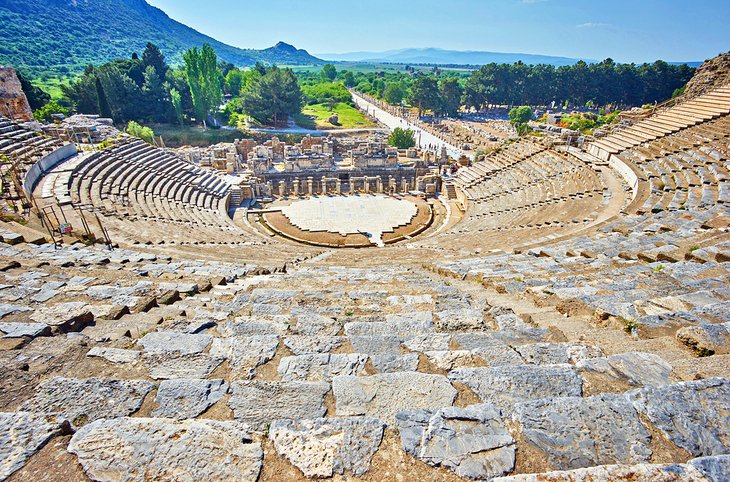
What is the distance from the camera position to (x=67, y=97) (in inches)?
1997

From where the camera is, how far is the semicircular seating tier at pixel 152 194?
17.0 metres

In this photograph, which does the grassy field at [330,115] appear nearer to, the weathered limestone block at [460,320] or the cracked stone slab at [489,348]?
the weathered limestone block at [460,320]

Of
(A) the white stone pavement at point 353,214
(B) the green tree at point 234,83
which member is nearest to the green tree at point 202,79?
(A) the white stone pavement at point 353,214

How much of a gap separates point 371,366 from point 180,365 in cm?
208

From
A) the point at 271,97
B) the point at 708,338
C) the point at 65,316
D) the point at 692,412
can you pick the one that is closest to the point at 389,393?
the point at 692,412

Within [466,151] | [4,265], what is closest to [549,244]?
[4,265]

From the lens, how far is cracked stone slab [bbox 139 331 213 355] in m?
4.22

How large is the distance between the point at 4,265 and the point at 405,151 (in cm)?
3663

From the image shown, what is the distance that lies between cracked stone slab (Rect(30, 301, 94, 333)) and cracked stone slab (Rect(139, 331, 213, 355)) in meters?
1.15

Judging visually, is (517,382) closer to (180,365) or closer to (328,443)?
(328,443)

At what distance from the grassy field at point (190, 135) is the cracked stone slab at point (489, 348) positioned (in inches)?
2106

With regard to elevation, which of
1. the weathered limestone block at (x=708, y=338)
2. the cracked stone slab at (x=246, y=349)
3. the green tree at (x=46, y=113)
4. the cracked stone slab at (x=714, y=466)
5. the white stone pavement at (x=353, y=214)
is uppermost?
the green tree at (x=46, y=113)

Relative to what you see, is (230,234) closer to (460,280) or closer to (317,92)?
(460,280)

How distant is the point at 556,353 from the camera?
4180mm
